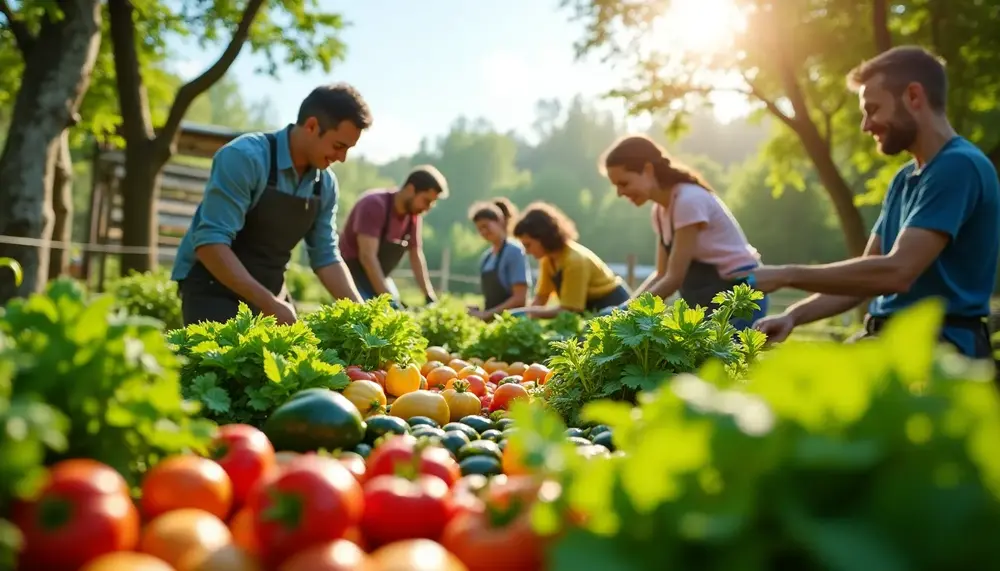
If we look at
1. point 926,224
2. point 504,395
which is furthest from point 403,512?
point 926,224

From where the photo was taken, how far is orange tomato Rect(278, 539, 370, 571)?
108 cm

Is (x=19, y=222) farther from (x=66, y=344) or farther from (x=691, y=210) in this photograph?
(x=66, y=344)

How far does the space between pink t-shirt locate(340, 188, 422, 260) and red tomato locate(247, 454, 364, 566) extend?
555cm

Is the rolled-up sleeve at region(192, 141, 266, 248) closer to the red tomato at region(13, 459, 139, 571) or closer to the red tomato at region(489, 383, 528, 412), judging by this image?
the red tomato at region(489, 383, 528, 412)

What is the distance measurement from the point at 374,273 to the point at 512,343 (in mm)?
1991

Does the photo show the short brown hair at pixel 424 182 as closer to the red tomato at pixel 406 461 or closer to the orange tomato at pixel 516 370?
the orange tomato at pixel 516 370

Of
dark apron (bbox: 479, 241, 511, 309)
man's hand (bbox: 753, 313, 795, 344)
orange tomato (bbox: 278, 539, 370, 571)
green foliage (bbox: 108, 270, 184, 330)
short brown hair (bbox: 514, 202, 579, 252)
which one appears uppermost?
short brown hair (bbox: 514, 202, 579, 252)

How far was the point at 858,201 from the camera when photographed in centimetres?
1531

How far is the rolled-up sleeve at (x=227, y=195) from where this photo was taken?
13.1ft

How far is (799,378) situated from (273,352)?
1.88 metres

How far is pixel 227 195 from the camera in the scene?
13.3ft

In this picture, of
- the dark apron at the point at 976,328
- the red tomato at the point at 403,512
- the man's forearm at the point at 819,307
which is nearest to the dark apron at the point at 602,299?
the man's forearm at the point at 819,307

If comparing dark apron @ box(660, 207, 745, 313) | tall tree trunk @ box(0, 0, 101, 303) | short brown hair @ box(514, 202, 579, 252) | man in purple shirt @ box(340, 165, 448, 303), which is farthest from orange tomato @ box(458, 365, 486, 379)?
tall tree trunk @ box(0, 0, 101, 303)

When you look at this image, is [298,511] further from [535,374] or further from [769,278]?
[769,278]
